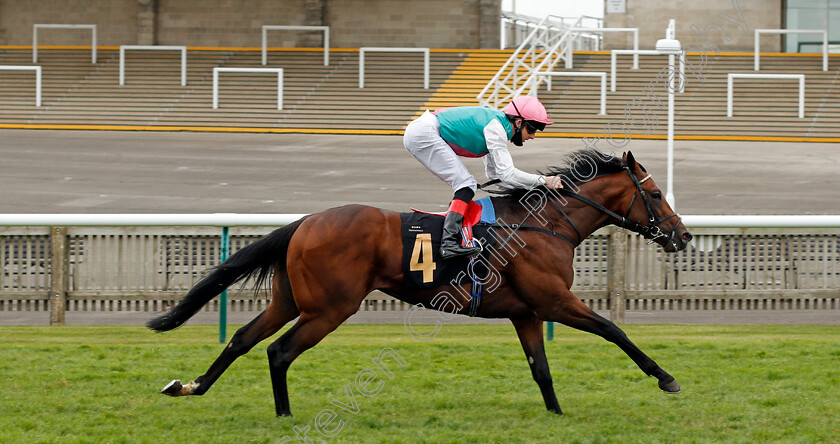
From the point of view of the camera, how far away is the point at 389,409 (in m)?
5.76

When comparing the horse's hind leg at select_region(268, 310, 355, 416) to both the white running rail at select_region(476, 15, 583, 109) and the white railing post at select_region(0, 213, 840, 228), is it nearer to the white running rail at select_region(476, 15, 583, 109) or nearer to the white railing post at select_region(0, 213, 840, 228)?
the white railing post at select_region(0, 213, 840, 228)

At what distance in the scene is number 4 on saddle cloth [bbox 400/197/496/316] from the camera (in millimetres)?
5570

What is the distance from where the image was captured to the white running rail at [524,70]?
73.1 feet

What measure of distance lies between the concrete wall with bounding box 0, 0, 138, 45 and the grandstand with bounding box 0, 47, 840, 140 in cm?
363

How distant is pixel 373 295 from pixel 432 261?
10.2 feet

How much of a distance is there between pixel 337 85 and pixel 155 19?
9.48 metres

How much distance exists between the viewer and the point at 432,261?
5574mm

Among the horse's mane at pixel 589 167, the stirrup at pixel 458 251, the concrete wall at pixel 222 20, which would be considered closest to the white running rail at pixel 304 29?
the concrete wall at pixel 222 20

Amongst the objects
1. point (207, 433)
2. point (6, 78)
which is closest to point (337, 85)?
point (6, 78)

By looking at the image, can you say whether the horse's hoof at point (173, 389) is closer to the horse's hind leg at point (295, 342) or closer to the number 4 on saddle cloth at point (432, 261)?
the horse's hind leg at point (295, 342)

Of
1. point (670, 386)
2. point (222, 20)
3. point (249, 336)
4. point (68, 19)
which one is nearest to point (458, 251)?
point (249, 336)

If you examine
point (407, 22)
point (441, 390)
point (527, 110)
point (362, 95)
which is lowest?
point (441, 390)

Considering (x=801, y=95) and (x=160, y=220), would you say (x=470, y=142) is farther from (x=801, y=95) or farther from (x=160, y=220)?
(x=801, y=95)

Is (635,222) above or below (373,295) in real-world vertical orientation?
above
